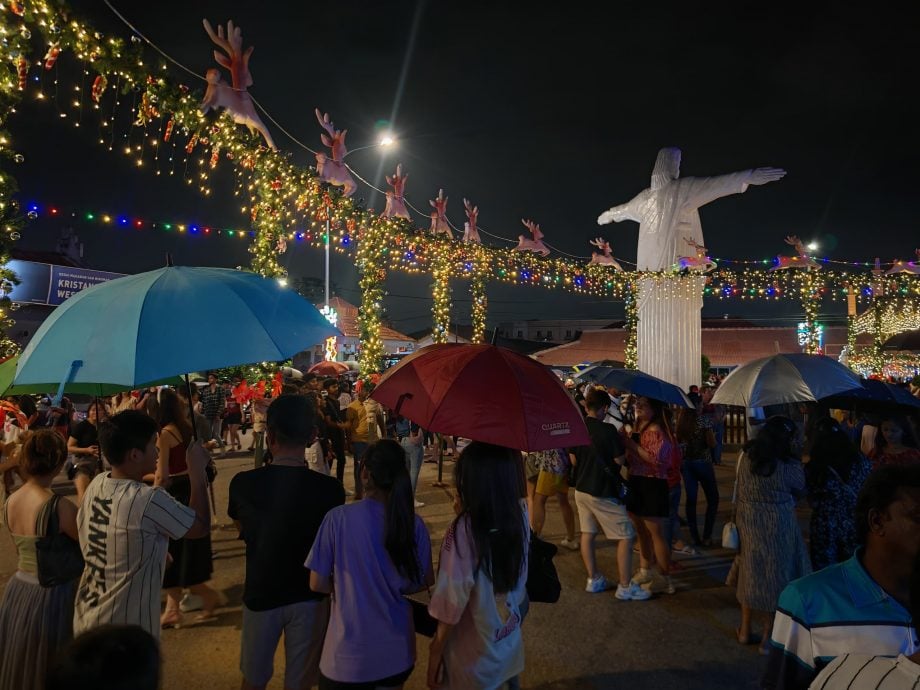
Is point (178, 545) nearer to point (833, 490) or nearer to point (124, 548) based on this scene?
point (124, 548)

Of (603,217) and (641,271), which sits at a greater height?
(603,217)

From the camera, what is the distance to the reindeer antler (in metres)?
8.67

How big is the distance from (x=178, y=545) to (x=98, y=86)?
642 centimetres

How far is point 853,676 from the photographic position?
51.4 inches

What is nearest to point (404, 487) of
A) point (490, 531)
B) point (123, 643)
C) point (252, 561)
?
point (490, 531)

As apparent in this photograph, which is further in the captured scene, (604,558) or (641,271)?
(641,271)

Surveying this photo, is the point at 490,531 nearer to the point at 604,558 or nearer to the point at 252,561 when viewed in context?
the point at 252,561

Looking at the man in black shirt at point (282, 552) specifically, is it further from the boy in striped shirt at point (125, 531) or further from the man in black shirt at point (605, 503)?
the man in black shirt at point (605, 503)

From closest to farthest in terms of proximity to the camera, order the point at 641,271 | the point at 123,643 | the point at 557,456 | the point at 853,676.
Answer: the point at 123,643, the point at 853,676, the point at 557,456, the point at 641,271

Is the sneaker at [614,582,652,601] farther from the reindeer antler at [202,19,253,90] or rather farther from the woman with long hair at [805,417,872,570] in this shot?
the reindeer antler at [202,19,253,90]

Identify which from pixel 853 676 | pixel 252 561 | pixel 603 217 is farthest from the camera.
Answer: pixel 603 217

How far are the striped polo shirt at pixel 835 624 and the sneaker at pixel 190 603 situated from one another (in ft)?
15.5

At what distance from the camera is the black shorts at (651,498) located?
553cm

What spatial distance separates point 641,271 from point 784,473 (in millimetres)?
14472
